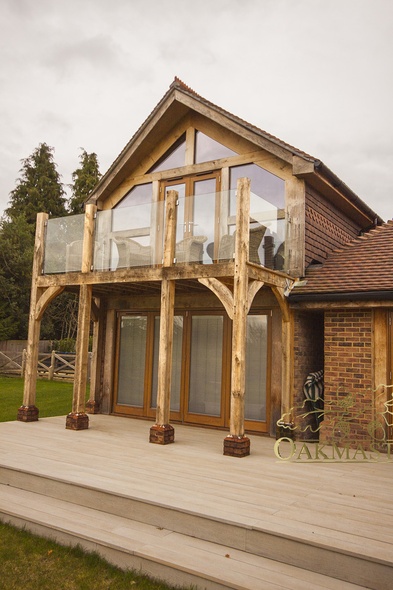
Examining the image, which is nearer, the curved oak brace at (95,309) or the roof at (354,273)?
the roof at (354,273)

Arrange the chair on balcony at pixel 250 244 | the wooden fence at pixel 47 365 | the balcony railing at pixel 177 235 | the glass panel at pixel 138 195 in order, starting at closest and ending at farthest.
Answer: the chair on balcony at pixel 250 244, the balcony railing at pixel 177 235, the glass panel at pixel 138 195, the wooden fence at pixel 47 365

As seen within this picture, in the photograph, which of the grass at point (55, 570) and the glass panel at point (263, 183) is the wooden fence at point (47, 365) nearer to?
the glass panel at point (263, 183)

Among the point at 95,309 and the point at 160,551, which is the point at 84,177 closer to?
the point at 95,309

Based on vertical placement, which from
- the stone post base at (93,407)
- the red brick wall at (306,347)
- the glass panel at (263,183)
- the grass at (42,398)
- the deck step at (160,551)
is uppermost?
the glass panel at (263,183)

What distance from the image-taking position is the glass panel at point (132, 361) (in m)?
9.95

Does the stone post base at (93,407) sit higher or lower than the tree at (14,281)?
lower

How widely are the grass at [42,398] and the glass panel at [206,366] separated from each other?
370 centimetres

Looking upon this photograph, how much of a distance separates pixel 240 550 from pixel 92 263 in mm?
5876

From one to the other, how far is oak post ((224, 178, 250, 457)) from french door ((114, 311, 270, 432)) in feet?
6.18

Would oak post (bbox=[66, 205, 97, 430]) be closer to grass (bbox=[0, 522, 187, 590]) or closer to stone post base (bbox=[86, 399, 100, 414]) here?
stone post base (bbox=[86, 399, 100, 414])

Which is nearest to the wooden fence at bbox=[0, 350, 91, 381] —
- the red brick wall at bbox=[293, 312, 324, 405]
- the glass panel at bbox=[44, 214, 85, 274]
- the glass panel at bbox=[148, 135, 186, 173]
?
the glass panel at bbox=[44, 214, 85, 274]

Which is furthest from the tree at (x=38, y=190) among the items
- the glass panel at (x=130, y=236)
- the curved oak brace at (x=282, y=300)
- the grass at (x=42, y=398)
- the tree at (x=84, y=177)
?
the curved oak brace at (x=282, y=300)

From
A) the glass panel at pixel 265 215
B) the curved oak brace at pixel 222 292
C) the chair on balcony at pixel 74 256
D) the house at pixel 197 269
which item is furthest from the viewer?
the chair on balcony at pixel 74 256

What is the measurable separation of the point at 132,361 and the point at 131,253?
2767 millimetres
